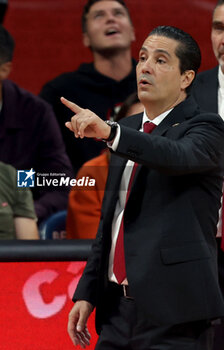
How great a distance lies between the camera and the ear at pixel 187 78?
2014 millimetres

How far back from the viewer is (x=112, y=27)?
3377mm

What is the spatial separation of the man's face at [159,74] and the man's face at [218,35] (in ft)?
2.30

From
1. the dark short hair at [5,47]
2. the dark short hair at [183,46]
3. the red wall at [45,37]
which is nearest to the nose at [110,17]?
the dark short hair at [5,47]

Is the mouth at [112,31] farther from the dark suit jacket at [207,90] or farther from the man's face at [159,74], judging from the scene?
the man's face at [159,74]

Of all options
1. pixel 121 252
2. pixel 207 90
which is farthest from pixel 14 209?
pixel 121 252

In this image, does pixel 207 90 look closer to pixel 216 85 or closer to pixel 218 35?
pixel 216 85

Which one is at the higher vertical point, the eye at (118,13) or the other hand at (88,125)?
the eye at (118,13)

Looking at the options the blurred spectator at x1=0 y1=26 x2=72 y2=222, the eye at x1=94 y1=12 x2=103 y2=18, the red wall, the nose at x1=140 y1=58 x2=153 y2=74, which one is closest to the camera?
the nose at x1=140 y1=58 x2=153 y2=74

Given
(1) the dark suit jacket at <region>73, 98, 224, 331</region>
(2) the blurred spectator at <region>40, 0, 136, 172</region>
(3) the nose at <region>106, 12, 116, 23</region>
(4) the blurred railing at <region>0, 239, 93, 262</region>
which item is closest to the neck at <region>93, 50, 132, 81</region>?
(2) the blurred spectator at <region>40, 0, 136, 172</region>

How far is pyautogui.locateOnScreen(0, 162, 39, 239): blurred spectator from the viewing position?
9.31 ft

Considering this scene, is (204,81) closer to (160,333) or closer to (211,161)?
(211,161)

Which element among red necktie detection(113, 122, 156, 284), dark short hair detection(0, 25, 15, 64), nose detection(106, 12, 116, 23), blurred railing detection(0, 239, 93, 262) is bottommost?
blurred railing detection(0, 239, 93, 262)

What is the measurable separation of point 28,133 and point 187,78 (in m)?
1.44

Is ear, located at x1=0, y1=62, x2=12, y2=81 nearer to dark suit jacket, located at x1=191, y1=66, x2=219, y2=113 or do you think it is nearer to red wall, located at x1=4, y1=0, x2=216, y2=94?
red wall, located at x1=4, y1=0, x2=216, y2=94
